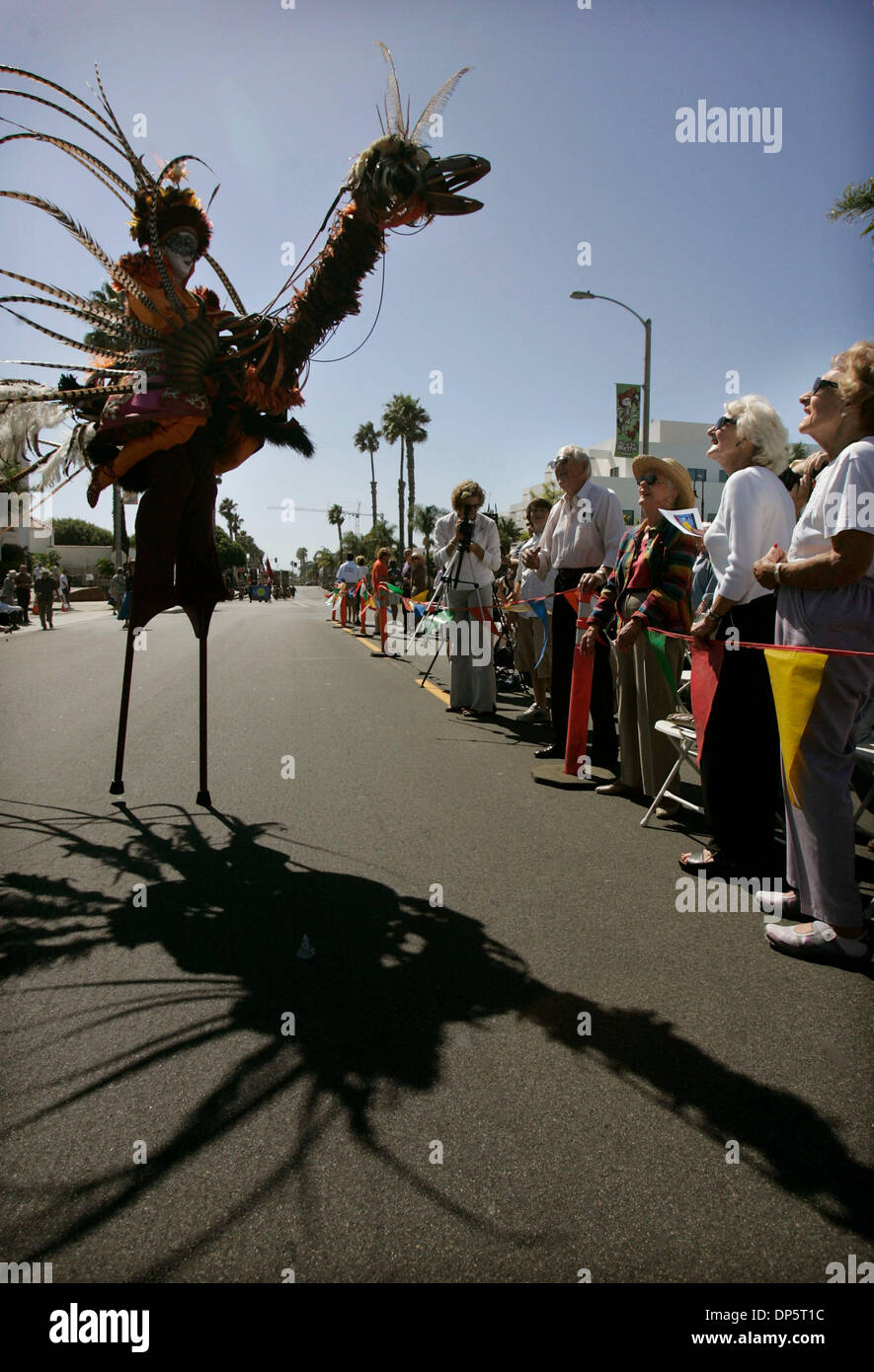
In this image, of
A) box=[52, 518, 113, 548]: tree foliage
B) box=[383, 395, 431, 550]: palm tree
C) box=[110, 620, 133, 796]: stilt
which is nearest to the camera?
box=[110, 620, 133, 796]: stilt

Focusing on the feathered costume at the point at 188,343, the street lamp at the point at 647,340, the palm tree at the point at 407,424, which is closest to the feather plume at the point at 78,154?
the feathered costume at the point at 188,343

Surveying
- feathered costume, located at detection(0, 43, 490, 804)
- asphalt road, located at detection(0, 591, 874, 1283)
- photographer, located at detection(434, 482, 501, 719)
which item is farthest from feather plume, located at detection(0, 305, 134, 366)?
photographer, located at detection(434, 482, 501, 719)

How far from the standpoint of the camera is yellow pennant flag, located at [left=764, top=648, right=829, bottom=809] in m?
3.28

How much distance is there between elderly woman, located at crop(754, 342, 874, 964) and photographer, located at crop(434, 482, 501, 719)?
18.3ft

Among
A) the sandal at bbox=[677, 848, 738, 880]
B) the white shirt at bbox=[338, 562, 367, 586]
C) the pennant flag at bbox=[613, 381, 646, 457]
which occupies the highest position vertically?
the pennant flag at bbox=[613, 381, 646, 457]

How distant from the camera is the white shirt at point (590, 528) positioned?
6465mm

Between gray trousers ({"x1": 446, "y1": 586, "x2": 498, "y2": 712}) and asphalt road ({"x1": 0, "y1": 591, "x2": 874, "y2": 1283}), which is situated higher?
gray trousers ({"x1": 446, "y1": 586, "x2": 498, "y2": 712})

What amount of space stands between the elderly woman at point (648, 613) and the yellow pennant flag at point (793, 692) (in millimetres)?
1888

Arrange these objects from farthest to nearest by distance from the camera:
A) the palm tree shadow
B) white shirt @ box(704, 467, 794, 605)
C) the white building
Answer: the white building → white shirt @ box(704, 467, 794, 605) → the palm tree shadow

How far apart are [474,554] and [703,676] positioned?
4.92 m

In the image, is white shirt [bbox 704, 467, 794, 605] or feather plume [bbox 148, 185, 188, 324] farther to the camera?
feather plume [bbox 148, 185, 188, 324]

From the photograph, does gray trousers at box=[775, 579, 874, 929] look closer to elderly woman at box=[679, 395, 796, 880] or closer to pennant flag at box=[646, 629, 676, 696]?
elderly woman at box=[679, 395, 796, 880]

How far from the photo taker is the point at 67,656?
50.7ft

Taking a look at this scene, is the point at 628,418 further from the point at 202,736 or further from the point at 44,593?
the point at 202,736
